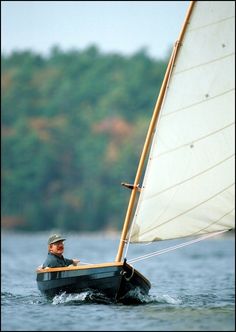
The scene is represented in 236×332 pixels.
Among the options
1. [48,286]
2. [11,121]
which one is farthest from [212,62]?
[11,121]

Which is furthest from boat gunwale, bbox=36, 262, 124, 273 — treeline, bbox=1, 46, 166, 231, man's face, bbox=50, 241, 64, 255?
treeline, bbox=1, 46, 166, 231

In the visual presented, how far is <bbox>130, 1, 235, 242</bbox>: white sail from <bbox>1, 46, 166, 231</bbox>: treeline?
96.2 m

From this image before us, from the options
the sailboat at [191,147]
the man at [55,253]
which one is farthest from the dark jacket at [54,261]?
the sailboat at [191,147]

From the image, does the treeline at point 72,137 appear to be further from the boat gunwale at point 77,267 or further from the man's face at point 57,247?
the boat gunwale at point 77,267

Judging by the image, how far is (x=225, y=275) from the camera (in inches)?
1607

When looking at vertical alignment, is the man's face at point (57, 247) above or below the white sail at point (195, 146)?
below

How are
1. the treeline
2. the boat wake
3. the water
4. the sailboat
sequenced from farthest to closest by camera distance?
the treeline
the boat wake
the sailboat
the water

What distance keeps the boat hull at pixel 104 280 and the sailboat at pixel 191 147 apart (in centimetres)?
3

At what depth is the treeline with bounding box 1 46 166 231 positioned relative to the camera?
125125mm

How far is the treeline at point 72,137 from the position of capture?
125m

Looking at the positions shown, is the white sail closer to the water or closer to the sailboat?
the sailboat

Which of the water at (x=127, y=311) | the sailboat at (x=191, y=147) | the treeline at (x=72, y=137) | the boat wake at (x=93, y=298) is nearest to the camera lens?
the water at (x=127, y=311)

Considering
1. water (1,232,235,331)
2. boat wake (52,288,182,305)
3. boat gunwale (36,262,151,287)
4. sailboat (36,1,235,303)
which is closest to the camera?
water (1,232,235,331)

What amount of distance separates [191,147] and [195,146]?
0.10 meters
